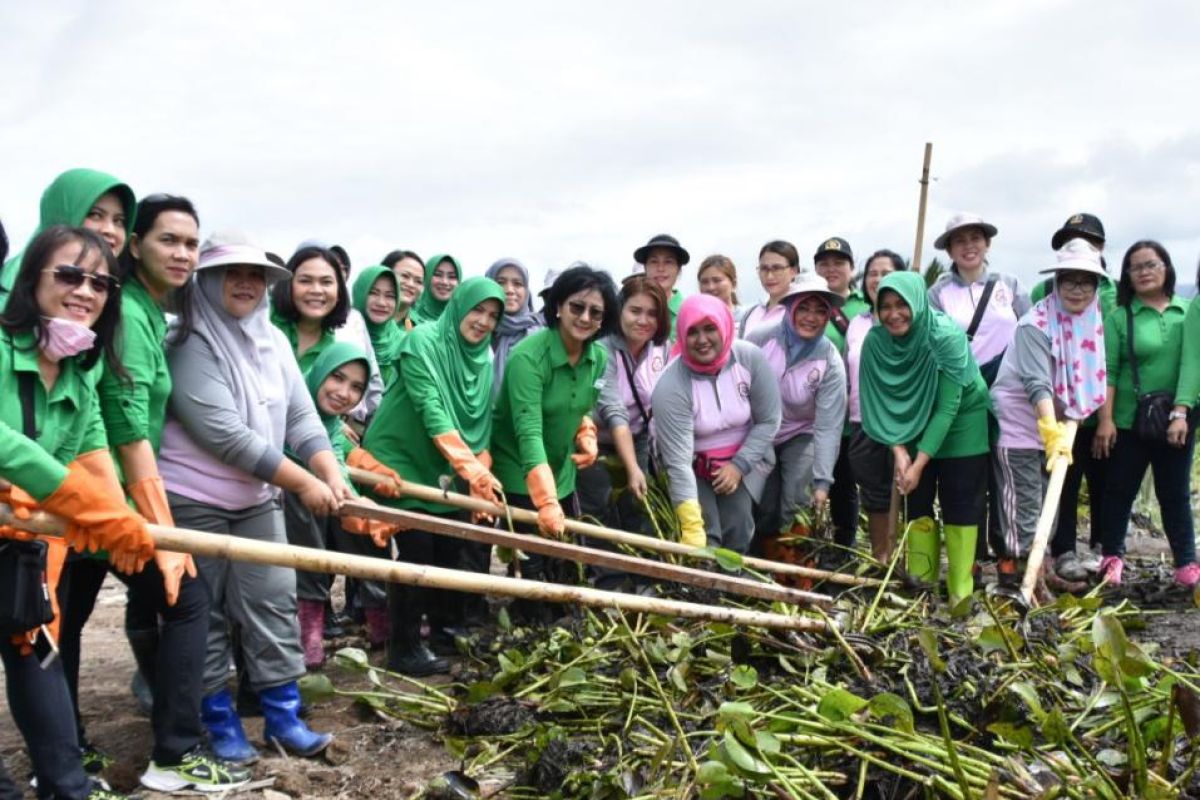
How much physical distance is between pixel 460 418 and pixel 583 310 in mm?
708

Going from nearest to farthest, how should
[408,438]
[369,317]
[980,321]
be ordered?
[408,438] < [980,321] < [369,317]

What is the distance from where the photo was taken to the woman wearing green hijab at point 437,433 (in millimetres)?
4230

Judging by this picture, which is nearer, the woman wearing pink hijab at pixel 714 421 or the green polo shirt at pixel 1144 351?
the woman wearing pink hijab at pixel 714 421

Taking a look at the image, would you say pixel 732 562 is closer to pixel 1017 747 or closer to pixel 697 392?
pixel 697 392

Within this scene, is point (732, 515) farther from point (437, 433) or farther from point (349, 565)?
point (349, 565)

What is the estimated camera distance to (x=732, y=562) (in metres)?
3.78

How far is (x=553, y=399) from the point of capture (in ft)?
15.0

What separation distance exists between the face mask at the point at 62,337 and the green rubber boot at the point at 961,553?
12.2 ft

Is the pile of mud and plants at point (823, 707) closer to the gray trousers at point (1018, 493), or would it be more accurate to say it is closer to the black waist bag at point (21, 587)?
the gray trousers at point (1018, 493)

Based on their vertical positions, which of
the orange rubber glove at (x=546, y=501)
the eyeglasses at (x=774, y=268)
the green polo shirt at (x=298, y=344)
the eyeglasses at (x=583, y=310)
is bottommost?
the orange rubber glove at (x=546, y=501)

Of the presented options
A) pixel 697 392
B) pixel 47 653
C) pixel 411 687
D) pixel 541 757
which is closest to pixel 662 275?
pixel 697 392

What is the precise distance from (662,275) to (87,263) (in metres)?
3.56

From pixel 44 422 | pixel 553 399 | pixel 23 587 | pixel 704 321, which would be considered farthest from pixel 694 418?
pixel 23 587

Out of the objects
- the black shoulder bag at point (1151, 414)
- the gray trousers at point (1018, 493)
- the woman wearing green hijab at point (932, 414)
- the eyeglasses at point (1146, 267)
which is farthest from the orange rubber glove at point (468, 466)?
the eyeglasses at point (1146, 267)
